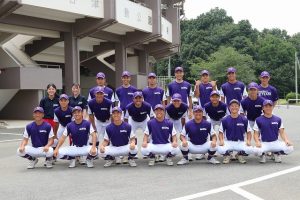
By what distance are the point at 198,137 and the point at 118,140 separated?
1.71m

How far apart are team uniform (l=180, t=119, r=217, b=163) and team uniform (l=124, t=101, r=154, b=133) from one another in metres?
1.03

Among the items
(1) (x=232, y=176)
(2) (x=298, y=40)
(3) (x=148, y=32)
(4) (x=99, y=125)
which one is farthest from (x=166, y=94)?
(2) (x=298, y=40)

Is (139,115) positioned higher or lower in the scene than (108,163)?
higher

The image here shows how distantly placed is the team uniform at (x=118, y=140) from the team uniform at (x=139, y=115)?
0.70 meters

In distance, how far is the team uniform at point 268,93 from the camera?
10.9 meters

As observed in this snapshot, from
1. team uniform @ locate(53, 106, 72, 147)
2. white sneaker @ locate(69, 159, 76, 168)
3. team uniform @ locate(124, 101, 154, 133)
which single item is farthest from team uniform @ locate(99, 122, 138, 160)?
team uniform @ locate(53, 106, 72, 147)

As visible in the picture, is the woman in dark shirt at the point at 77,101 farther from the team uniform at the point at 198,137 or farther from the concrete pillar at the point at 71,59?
the concrete pillar at the point at 71,59

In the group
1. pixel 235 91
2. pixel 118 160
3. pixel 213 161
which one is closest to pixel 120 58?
pixel 235 91

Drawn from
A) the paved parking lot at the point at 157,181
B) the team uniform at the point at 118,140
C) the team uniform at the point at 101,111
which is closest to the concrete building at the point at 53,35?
the team uniform at the point at 101,111

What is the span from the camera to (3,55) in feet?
81.5

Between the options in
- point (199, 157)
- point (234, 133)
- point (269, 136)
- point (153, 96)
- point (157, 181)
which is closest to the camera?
point (157, 181)

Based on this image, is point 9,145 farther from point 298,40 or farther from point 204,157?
point 298,40

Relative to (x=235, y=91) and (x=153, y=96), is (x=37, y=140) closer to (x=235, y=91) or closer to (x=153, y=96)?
(x=153, y=96)

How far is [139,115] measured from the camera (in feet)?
34.5
